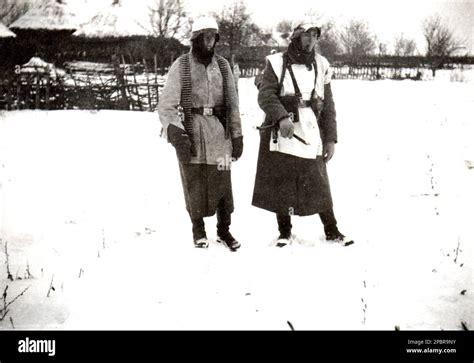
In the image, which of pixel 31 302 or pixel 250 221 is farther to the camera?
pixel 250 221

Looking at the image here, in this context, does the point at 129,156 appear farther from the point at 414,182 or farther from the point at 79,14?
the point at 79,14

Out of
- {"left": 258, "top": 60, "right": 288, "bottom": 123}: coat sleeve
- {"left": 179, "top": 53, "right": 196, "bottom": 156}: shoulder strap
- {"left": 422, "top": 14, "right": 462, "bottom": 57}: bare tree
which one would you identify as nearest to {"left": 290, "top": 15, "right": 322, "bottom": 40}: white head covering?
{"left": 258, "top": 60, "right": 288, "bottom": 123}: coat sleeve

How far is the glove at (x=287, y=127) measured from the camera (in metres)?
3.45

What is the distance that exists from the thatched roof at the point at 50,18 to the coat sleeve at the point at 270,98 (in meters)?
19.3

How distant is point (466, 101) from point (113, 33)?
23.8m

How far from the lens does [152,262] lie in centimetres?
342

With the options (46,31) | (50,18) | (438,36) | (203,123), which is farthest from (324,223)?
(50,18)

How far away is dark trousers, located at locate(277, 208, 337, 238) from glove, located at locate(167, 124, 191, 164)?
3.02 ft

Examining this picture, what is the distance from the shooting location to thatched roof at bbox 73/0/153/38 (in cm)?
2722

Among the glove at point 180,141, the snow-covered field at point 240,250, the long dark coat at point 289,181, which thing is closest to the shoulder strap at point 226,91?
the long dark coat at point 289,181

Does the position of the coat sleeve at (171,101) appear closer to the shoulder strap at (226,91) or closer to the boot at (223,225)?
the shoulder strap at (226,91)

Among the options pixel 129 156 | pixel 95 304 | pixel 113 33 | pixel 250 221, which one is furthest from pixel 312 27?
pixel 113 33

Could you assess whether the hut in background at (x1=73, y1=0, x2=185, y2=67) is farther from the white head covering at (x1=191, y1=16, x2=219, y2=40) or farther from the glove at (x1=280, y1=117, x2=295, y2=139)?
the glove at (x1=280, y1=117, x2=295, y2=139)
